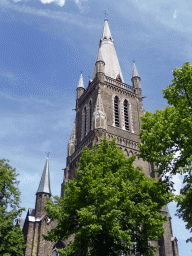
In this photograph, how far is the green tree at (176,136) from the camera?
38.2 feet

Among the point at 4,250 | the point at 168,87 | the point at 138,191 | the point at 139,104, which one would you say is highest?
the point at 139,104

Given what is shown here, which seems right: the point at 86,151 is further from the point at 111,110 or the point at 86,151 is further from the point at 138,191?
the point at 111,110

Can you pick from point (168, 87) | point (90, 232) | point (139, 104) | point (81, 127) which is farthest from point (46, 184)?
point (168, 87)

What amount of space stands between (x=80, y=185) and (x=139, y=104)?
86.5ft

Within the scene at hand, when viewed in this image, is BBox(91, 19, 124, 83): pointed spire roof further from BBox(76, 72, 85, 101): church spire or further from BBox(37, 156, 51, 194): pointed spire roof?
BBox(37, 156, 51, 194): pointed spire roof

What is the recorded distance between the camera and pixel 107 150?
16.2 metres

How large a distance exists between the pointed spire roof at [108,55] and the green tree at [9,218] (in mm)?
24569

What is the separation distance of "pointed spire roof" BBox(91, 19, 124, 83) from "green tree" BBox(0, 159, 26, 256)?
80.6 ft

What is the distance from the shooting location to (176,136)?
484 inches

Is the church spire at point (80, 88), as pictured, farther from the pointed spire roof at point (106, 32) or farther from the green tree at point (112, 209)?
the green tree at point (112, 209)

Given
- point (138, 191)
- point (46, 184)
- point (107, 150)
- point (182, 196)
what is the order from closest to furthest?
point (182, 196) → point (138, 191) → point (107, 150) → point (46, 184)

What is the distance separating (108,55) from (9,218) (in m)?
33.3

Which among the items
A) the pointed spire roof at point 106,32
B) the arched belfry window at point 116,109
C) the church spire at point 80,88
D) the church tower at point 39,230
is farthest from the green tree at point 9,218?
the pointed spire roof at point 106,32

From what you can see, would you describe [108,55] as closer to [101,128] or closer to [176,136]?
[101,128]
